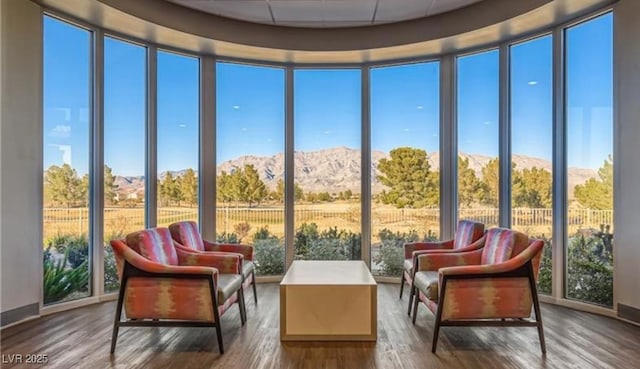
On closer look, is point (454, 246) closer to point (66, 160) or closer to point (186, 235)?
point (186, 235)

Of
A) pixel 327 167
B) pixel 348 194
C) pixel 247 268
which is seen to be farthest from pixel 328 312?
pixel 327 167

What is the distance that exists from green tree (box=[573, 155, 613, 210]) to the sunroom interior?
0.02m

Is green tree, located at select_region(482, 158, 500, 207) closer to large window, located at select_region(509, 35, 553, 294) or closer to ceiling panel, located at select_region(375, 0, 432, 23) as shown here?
large window, located at select_region(509, 35, 553, 294)

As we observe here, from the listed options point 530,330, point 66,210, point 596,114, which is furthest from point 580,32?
point 66,210

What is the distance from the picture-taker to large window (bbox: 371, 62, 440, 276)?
5387 millimetres

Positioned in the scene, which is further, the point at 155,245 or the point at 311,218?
the point at 311,218

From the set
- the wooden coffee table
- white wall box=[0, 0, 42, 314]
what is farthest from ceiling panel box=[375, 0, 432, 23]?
white wall box=[0, 0, 42, 314]

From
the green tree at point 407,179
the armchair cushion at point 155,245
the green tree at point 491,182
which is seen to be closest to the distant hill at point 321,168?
the green tree at point 407,179

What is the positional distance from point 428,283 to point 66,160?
3.85 m

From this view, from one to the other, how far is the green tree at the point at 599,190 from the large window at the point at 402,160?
1.65 metres

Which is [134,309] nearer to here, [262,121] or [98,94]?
[98,94]

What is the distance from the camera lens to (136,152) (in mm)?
4836

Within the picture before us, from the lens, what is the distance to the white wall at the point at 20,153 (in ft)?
11.7

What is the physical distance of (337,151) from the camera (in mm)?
5625
